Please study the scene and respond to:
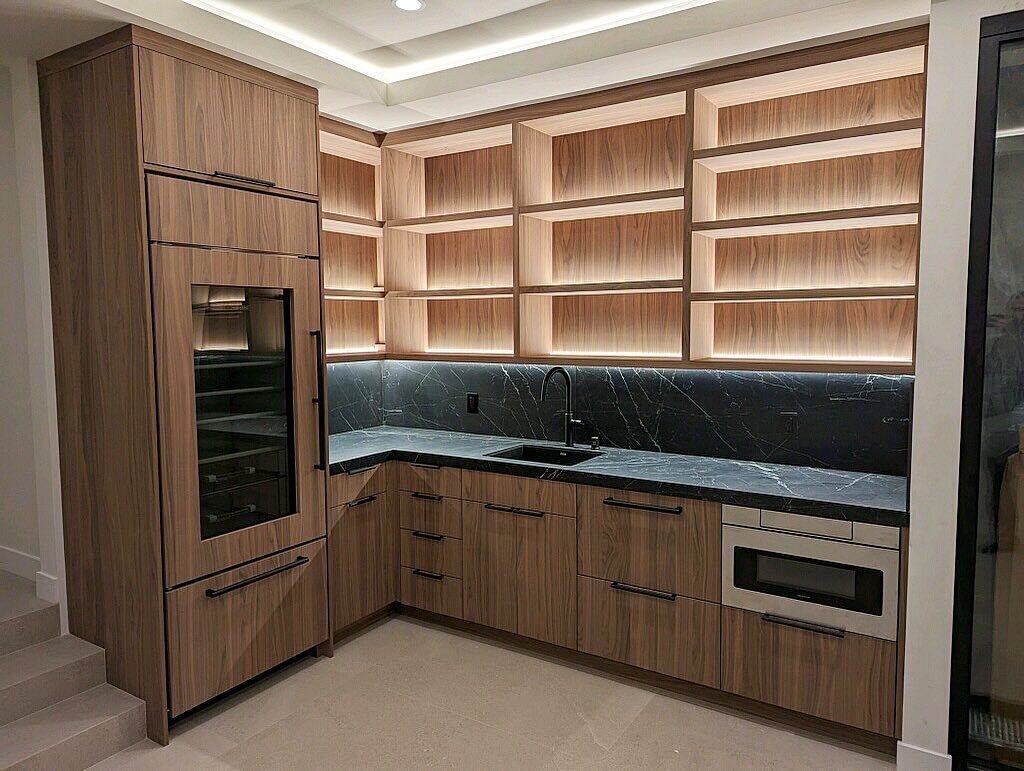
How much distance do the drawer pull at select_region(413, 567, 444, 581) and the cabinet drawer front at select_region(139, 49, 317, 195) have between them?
6.32ft

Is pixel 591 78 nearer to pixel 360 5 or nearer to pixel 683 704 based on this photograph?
pixel 360 5

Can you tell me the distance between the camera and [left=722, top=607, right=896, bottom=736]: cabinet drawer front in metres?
2.54

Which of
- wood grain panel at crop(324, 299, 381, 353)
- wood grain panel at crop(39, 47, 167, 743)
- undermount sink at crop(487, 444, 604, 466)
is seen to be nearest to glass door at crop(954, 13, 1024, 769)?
undermount sink at crop(487, 444, 604, 466)

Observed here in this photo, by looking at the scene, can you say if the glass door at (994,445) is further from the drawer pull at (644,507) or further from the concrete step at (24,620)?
the concrete step at (24,620)

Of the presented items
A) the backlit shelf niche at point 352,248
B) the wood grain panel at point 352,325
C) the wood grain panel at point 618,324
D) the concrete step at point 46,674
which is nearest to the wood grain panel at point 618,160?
the wood grain panel at point 618,324

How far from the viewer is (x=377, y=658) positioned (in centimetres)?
338

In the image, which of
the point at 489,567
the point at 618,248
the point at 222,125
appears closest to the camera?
the point at 222,125

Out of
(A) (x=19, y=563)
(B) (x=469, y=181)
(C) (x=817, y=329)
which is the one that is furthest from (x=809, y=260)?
(A) (x=19, y=563)

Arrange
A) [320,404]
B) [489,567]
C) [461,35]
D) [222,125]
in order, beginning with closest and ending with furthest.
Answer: [222,125]
[461,35]
[320,404]
[489,567]

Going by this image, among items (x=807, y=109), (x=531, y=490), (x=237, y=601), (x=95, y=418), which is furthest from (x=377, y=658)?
(x=807, y=109)

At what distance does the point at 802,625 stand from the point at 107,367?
2.78m

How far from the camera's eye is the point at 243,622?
2945 millimetres

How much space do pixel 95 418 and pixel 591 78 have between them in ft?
8.22

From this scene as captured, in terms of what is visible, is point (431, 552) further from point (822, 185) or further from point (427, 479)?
point (822, 185)
